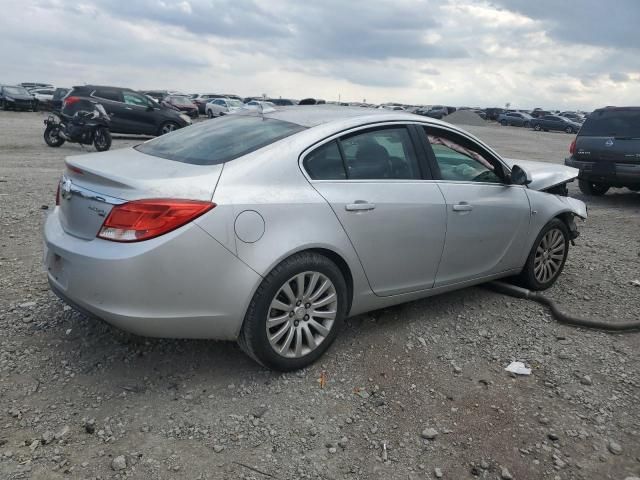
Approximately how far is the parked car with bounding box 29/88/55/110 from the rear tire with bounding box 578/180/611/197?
32231 millimetres

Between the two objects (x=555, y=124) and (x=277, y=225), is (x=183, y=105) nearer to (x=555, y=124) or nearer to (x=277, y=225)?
(x=555, y=124)

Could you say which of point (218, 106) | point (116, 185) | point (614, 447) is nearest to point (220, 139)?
point (116, 185)

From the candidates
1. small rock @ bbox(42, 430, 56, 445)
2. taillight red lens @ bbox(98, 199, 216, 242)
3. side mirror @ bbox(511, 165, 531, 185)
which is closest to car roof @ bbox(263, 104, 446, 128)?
side mirror @ bbox(511, 165, 531, 185)

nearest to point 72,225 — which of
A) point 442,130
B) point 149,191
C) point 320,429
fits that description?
point 149,191

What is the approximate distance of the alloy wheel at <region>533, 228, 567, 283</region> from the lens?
4965mm

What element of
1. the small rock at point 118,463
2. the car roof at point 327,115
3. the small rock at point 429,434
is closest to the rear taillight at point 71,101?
the car roof at point 327,115

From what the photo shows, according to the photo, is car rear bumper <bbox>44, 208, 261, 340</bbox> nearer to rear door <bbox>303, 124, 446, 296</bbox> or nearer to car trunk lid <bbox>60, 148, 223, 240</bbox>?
car trunk lid <bbox>60, 148, 223, 240</bbox>

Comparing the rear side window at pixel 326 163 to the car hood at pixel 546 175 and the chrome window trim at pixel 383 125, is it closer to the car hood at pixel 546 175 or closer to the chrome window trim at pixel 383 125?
the chrome window trim at pixel 383 125

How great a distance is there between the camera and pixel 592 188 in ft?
36.9

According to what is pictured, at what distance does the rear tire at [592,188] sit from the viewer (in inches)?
440

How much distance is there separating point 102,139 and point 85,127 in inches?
19.5

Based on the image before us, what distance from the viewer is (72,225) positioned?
322 cm

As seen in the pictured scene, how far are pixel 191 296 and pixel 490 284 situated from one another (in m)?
3.10

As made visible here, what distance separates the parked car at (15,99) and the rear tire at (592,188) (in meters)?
33.4
